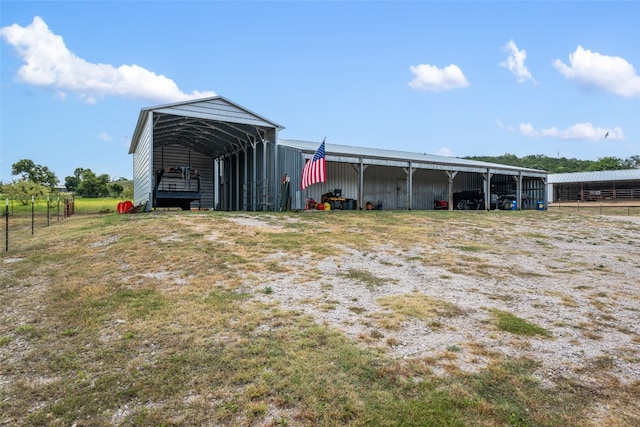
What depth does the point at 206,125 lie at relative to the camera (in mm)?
19156

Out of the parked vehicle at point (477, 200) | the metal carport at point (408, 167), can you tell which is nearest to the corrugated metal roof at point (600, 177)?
the metal carport at point (408, 167)

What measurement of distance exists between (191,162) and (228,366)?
24174 mm

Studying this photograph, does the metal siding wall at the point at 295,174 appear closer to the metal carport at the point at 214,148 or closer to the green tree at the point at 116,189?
the metal carport at the point at 214,148

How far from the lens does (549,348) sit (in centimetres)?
376

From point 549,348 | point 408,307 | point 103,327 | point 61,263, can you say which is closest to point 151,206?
point 61,263

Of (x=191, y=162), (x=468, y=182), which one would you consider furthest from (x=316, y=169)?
(x=468, y=182)

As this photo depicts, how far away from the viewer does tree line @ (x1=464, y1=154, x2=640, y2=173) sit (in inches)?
2687

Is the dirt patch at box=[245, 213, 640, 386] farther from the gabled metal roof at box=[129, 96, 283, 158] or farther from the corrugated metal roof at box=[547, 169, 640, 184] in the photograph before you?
the corrugated metal roof at box=[547, 169, 640, 184]

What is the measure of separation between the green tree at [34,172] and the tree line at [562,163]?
7731 centimetres

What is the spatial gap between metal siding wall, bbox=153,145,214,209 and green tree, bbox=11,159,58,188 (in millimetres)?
46646

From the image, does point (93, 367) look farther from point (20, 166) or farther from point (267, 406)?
point (20, 166)

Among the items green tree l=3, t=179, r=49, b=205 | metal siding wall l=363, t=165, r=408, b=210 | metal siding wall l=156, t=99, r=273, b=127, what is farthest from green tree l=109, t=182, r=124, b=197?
metal siding wall l=156, t=99, r=273, b=127

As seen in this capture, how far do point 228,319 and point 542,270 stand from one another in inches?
235

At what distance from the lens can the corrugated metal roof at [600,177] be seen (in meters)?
37.2
